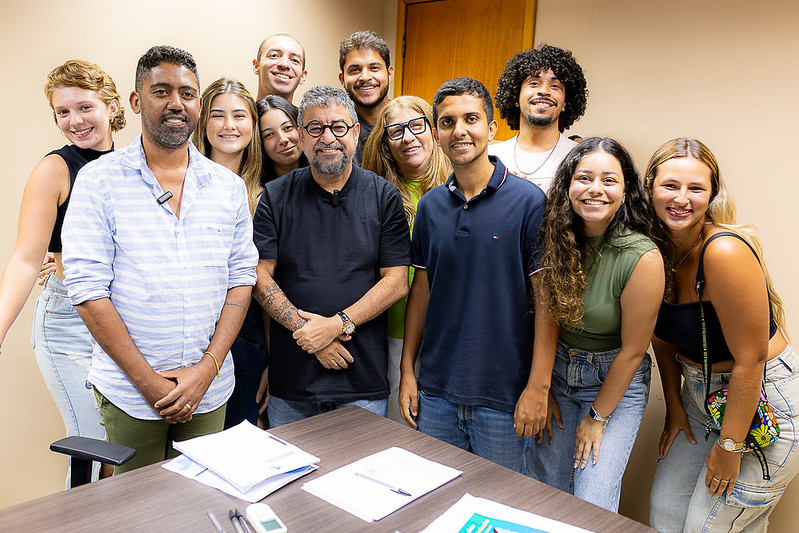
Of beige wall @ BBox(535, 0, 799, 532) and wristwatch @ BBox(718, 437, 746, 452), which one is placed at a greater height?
beige wall @ BBox(535, 0, 799, 532)

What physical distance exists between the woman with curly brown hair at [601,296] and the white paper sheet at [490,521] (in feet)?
2.23

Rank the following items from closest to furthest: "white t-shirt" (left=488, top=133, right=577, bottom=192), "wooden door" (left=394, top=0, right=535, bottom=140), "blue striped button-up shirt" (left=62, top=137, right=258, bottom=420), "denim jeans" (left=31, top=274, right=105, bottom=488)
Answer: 1. "blue striped button-up shirt" (left=62, top=137, right=258, bottom=420)
2. "denim jeans" (left=31, top=274, right=105, bottom=488)
3. "white t-shirt" (left=488, top=133, right=577, bottom=192)
4. "wooden door" (left=394, top=0, right=535, bottom=140)

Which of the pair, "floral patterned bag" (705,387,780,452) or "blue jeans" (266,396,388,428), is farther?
"blue jeans" (266,396,388,428)

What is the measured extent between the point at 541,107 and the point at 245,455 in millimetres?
1924

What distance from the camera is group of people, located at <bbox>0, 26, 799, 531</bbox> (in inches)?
66.0

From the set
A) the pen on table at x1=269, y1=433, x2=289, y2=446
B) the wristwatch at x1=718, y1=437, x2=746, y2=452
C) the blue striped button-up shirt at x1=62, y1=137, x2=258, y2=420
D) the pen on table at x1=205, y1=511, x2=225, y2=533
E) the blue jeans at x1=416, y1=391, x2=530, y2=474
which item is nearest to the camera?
the pen on table at x1=205, y1=511, x2=225, y2=533

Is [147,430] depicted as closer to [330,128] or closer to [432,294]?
[432,294]

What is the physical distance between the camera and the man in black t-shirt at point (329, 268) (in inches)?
78.0

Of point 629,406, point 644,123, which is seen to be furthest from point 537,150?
point 629,406

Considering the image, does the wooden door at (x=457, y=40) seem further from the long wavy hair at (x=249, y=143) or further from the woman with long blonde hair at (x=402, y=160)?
the long wavy hair at (x=249, y=143)

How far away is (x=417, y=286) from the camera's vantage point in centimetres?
210

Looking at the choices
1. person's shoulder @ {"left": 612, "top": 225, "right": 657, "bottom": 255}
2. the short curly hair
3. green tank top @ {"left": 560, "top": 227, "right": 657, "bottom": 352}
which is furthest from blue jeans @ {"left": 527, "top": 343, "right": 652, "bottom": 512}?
the short curly hair

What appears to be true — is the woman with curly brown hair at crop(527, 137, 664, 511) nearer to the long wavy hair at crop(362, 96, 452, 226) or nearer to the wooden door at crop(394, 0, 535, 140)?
the long wavy hair at crop(362, 96, 452, 226)

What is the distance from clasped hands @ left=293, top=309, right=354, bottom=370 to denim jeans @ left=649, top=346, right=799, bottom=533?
1.23 meters
